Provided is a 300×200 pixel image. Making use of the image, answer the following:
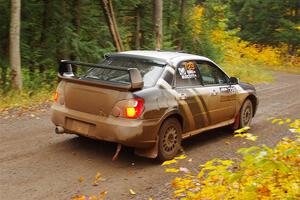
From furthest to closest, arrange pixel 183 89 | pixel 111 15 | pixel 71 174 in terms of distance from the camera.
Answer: pixel 111 15 < pixel 183 89 < pixel 71 174

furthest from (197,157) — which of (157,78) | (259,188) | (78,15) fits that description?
(78,15)

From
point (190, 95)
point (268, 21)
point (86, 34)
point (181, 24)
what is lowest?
point (190, 95)

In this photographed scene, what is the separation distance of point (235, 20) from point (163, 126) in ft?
127

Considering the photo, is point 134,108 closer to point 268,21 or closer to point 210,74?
point 210,74

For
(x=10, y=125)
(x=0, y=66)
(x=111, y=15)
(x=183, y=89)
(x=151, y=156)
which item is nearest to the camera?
(x=151, y=156)

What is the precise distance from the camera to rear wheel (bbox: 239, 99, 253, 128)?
30.5ft

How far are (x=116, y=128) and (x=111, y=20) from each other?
11.0 m

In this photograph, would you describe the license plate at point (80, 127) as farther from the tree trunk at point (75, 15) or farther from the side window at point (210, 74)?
the tree trunk at point (75, 15)

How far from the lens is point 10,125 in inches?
343

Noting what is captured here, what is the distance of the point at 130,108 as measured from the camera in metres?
6.31

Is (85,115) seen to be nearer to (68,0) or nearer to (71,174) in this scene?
(71,174)

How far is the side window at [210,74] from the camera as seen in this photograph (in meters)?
8.01

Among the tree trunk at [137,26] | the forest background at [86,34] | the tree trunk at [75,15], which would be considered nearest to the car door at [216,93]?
the forest background at [86,34]

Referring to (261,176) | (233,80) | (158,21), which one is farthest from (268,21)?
(261,176)
